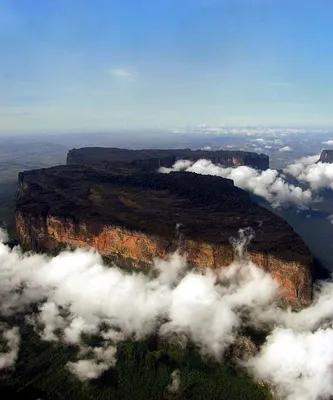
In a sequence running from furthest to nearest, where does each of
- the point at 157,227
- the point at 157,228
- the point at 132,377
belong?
the point at 157,227 → the point at 157,228 → the point at 132,377

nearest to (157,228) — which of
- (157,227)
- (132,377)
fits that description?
(157,227)

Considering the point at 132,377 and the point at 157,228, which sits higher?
the point at 157,228

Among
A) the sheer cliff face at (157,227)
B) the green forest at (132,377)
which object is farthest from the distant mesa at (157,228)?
the green forest at (132,377)

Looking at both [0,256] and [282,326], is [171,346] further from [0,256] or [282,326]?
[0,256]

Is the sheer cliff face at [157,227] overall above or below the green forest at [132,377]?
above

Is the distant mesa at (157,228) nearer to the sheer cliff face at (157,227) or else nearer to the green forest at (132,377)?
the sheer cliff face at (157,227)

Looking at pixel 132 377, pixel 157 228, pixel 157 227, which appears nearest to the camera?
pixel 132 377

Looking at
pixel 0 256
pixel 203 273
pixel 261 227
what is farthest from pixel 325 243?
pixel 0 256

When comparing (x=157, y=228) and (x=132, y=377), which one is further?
(x=157, y=228)

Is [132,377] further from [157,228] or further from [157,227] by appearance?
[157,227]
